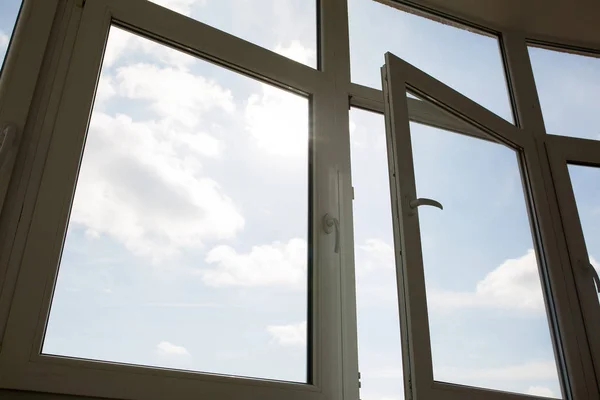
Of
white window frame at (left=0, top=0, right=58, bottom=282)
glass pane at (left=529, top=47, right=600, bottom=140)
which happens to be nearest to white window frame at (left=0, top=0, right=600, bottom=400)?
white window frame at (left=0, top=0, right=58, bottom=282)

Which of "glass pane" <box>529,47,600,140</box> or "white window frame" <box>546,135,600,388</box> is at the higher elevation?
"glass pane" <box>529,47,600,140</box>

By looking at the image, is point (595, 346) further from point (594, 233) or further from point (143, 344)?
point (143, 344)

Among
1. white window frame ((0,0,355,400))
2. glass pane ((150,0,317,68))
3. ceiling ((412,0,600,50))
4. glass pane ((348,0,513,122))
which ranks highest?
ceiling ((412,0,600,50))

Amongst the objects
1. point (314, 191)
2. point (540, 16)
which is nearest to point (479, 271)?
point (314, 191)

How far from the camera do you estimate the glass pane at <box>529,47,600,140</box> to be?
2.49 metres

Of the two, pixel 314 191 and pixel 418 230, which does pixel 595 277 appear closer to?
pixel 418 230

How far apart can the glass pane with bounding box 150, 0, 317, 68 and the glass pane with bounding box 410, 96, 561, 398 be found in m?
0.54

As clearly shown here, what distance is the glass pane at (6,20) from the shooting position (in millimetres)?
1361

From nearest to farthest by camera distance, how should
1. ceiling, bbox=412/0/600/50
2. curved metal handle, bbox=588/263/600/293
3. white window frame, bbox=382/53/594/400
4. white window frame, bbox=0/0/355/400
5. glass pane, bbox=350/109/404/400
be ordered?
1. white window frame, bbox=0/0/355/400
2. white window frame, bbox=382/53/594/400
3. glass pane, bbox=350/109/404/400
4. curved metal handle, bbox=588/263/600/293
5. ceiling, bbox=412/0/600/50

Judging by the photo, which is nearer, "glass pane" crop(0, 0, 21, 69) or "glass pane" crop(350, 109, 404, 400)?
"glass pane" crop(0, 0, 21, 69)

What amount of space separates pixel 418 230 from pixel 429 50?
3.61 ft

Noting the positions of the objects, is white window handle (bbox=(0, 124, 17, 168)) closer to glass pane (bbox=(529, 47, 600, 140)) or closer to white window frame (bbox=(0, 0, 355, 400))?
white window frame (bbox=(0, 0, 355, 400))

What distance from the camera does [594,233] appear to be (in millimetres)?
2230

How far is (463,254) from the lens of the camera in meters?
1.81
